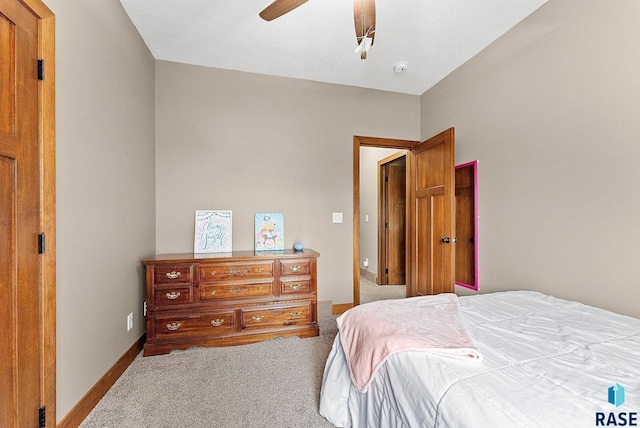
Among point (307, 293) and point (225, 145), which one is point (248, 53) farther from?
point (307, 293)

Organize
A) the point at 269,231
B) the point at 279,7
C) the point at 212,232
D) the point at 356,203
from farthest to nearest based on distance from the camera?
the point at 356,203 → the point at 269,231 → the point at 212,232 → the point at 279,7

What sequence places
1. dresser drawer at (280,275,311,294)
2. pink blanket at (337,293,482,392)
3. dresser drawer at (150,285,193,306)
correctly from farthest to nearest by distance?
dresser drawer at (280,275,311,294), dresser drawer at (150,285,193,306), pink blanket at (337,293,482,392)

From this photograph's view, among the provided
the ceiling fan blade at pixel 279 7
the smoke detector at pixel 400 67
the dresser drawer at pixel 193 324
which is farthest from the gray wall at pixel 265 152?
the ceiling fan blade at pixel 279 7

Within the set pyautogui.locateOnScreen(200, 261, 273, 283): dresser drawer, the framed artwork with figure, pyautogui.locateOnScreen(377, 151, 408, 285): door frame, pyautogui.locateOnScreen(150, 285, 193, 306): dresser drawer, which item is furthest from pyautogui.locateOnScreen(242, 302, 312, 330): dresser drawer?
pyautogui.locateOnScreen(377, 151, 408, 285): door frame

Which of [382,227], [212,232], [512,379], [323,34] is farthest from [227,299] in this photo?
[382,227]

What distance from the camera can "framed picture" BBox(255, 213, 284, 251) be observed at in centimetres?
305

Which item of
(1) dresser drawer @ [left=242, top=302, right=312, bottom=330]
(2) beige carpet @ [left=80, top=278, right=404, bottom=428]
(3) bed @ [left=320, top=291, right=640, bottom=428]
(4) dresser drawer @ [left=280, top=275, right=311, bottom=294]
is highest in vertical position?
(3) bed @ [left=320, top=291, right=640, bottom=428]

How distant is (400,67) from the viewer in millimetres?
2992

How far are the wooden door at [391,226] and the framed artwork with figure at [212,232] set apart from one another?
2751mm

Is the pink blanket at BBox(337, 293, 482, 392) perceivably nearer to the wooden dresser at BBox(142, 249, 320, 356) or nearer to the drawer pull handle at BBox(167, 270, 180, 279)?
the wooden dresser at BBox(142, 249, 320, 356)

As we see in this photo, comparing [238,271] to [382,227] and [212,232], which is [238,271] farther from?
[382,227]

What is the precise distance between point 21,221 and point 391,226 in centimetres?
437

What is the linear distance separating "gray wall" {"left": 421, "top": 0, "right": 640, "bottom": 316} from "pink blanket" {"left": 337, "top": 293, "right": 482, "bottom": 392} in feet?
3.40

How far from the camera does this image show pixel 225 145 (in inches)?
Answer: 119
